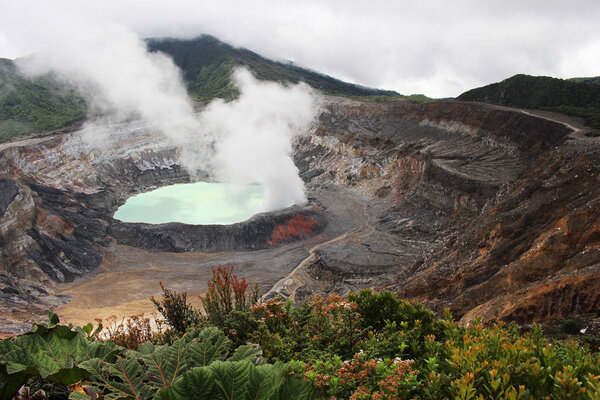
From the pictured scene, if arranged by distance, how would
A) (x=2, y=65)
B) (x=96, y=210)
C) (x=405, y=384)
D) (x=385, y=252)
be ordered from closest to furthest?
(x=405, y=384), (x=385, y=252), (x=96, y=210), (x=2, y=65)

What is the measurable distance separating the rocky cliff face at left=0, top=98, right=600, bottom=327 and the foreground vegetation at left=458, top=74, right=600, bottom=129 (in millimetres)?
6447

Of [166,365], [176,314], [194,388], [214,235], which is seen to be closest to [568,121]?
[214,235]

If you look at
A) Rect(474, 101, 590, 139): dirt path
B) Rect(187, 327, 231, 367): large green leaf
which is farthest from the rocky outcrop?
Rect(187, 327, 231, 367): large green leaf

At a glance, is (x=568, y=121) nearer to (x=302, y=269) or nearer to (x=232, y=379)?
(x=302, y=269)

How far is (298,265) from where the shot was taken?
1083 inches

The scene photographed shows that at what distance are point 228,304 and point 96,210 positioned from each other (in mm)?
38446

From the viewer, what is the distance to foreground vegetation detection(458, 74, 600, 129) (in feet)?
115

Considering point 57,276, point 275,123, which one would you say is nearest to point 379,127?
point 275,123

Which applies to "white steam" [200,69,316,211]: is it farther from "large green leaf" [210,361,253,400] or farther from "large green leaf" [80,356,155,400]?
"large green leaf" [210,361,253,400]

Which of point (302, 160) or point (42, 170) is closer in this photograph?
point (42, 170)

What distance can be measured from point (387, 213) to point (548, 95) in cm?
2335

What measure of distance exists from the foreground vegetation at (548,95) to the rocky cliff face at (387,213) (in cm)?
645

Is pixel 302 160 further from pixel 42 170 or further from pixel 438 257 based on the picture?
pixel 438 257

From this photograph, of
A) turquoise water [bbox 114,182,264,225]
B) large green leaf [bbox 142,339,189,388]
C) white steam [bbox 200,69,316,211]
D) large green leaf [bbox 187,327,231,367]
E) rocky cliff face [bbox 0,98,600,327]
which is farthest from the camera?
white steam [bbox 200,69,316,211]
